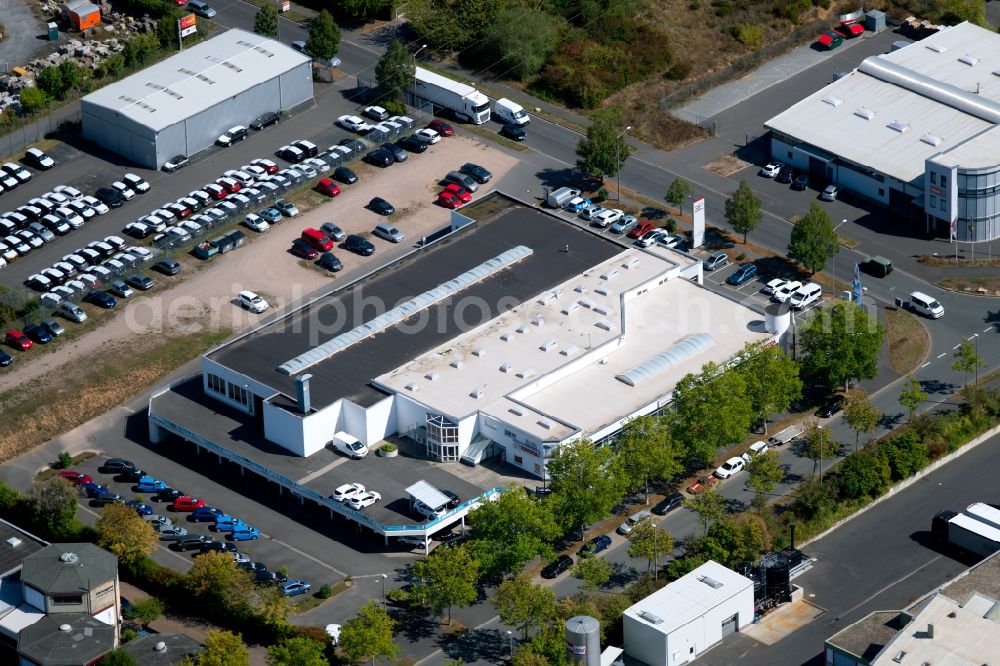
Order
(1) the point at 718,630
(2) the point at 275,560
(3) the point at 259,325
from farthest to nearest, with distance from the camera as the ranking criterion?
(3) the point at 259,325 → (2) the point at 275,560 → (1) the point at 718,630

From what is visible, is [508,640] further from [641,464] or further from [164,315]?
[164,315]

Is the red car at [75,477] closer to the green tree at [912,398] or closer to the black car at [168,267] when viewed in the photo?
the black car at [168,267]

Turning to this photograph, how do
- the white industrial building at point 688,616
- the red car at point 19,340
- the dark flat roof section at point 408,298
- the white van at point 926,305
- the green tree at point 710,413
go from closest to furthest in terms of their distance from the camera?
1. the white industrial building at point 688,616
2. the green tree at point 710,413
3. the dark flat roof section at point 408,298
4. the red car at point 19,340
5. the white van at point 926,305

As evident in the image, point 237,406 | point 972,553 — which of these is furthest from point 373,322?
point 972,553

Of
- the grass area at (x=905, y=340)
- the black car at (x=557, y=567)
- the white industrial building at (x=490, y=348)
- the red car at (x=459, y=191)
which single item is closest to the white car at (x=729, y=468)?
the white industrial building at (x=490, y=348)

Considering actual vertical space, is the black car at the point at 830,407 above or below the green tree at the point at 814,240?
below

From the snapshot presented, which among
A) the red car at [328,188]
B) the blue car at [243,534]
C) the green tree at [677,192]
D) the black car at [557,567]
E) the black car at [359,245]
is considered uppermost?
the green tree at [677,192]

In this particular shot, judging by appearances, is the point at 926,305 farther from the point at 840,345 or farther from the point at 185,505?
the point at 185,505

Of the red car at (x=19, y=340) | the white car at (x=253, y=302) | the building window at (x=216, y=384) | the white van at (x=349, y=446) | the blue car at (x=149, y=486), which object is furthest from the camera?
the white car at (x=253, y=302)
